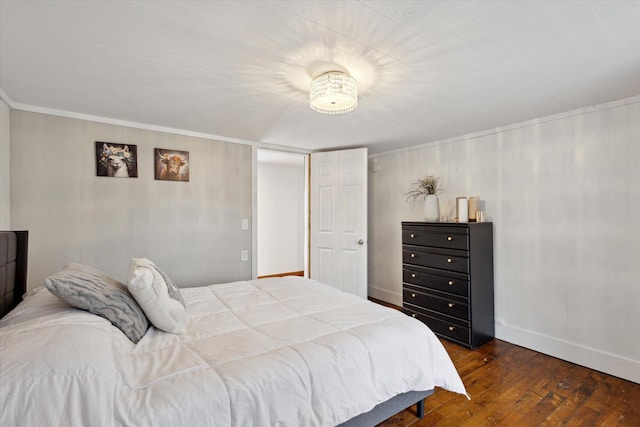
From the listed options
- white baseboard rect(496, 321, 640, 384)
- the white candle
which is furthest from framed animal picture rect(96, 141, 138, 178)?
white baseboard rect(496, 321, 640, 384)

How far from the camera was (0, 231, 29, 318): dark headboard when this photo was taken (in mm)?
1552

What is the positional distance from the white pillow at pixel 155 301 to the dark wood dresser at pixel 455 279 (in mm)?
2556

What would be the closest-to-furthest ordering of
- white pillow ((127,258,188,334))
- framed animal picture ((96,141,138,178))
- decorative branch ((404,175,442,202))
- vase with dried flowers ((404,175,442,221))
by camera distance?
white pillow ((127,258,188,334)) → framed animal picture ((96,141,138,178)) → vase with dried flowers ((404,175,442,221)) → decorative branch ((404,175,442,202))

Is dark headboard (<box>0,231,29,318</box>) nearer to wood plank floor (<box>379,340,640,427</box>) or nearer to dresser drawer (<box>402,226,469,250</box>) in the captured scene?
wood plank floor (<box>379,340,640,427</box>)

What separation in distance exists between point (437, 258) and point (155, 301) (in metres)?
2.70

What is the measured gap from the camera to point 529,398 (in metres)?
2.15

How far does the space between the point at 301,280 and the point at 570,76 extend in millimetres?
2498

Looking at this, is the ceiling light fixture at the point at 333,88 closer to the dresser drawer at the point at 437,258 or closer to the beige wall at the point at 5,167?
the dresser drawer at the point at 437,258

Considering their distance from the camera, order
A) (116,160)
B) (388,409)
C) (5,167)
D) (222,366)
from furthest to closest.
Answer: (116,160)
(5,167)
(388,409)
(222,366)

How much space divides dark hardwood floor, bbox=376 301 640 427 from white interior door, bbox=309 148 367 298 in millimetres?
1621

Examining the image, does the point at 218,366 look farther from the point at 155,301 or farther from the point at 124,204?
the point at 124,204

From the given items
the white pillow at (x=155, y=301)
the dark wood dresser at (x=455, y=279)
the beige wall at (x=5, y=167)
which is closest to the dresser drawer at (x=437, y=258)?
the dark wood dresser at (x=455, y=279)

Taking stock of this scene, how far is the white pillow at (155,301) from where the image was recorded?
1.52 metres

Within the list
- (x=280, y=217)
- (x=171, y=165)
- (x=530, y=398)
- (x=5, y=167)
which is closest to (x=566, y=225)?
(x=530, y=398)
